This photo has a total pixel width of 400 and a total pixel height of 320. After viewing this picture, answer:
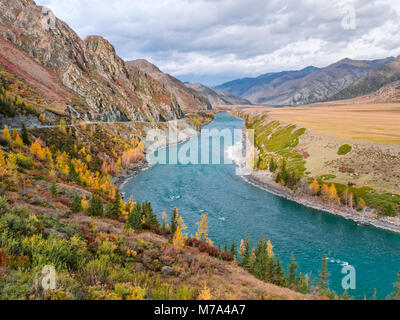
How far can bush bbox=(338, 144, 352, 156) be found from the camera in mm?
83438

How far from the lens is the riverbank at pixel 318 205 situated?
56541mm

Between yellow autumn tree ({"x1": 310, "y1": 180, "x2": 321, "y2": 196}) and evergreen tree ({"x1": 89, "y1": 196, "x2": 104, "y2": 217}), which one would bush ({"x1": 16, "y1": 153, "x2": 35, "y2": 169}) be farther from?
yellow autumn tree ({"x1": 310, "y1": 180, "x2": 321, "y2": 196})

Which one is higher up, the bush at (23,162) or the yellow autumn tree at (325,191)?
the bush at (23,162)

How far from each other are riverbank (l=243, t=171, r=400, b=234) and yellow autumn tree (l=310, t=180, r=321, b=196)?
1.74 meters

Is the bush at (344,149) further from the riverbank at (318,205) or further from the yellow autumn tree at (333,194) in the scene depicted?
the riverbank at (318,205)

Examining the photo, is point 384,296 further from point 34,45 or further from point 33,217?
point 34,45

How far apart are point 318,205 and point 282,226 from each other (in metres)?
17.6

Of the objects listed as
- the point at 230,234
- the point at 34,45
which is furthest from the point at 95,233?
the point at 34,45

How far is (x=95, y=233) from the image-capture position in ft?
65.3

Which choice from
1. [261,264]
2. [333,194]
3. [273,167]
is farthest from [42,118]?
[333,194]

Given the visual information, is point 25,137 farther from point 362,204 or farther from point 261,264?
point 362,204

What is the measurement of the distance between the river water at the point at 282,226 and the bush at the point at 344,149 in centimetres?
2951

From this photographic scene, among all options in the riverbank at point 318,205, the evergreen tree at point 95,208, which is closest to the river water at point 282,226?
the riverbank at point 318,205

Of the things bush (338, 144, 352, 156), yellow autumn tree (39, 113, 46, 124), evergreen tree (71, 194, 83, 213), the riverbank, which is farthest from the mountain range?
bush (338, 144, 352, 156)
